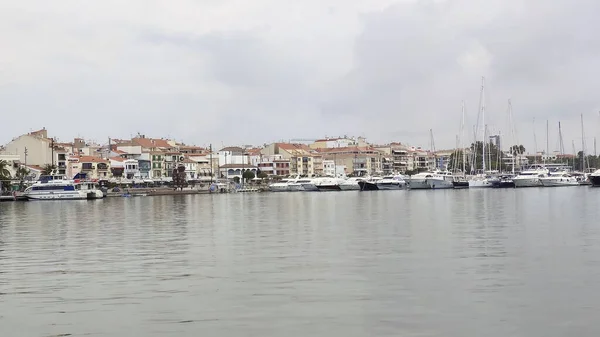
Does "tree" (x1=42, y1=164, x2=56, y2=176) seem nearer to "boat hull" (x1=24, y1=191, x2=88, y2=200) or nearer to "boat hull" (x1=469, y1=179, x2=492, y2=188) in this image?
"boat hull" (x1=24, y1=191, x2=88, y2=200)

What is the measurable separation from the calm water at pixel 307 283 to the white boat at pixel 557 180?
9383 centimetres

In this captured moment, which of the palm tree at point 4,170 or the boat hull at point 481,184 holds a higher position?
the palm tree at point 4,170

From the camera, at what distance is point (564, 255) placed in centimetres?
2248

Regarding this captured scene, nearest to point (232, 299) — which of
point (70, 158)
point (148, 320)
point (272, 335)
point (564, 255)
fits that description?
point (148, 320)

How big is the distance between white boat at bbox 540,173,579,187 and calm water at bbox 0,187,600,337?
93.8 m

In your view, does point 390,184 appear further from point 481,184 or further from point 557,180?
point 557,180

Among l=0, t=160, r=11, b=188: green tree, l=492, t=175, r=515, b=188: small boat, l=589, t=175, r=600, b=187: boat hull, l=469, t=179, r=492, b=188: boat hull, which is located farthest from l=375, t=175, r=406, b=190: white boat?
l=0, t=160, r=11, b=188: green tree

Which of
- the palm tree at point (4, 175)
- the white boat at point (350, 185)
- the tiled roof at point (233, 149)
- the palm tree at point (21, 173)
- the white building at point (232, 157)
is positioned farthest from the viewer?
the tiled roof at point (233, 149)

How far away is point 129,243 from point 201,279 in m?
10.7

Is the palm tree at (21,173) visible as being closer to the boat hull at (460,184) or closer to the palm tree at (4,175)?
the palm tree at (4,175)


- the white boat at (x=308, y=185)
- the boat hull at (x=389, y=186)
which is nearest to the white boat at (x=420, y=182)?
the boat hull at (x=389, y=186)

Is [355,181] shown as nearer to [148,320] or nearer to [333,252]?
[333,252]

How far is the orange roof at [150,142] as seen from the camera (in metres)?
146

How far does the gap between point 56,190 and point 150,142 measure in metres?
58.4
